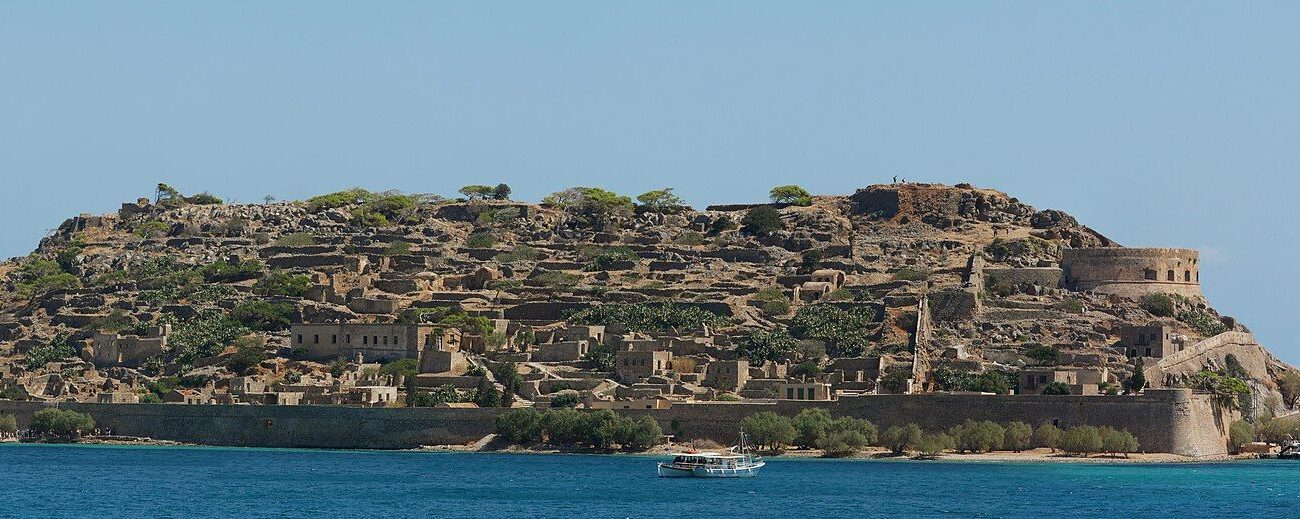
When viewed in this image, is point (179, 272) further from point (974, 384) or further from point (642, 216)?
point (974, 384)

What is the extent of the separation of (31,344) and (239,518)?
41.1 m

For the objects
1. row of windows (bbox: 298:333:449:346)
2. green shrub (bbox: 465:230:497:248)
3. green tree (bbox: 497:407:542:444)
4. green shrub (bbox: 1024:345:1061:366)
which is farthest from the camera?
green shrub (bbox: 465:230:497:248)

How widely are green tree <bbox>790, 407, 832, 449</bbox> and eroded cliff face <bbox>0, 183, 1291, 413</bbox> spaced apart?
6013mm

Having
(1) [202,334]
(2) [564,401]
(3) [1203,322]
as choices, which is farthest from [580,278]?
(3) [1203,322]

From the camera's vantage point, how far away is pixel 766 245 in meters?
116

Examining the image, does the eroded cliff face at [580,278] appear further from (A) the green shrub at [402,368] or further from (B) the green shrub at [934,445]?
(B) the green shrub at [934,445]

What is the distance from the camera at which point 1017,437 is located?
84188mm

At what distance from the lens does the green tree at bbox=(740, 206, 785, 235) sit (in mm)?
117812

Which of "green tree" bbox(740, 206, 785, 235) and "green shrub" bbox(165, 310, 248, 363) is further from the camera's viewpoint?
"green tree" bbox(740, 206, 785, 235)

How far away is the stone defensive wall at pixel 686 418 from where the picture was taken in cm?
8400

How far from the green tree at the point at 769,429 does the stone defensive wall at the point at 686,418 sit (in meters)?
1.04

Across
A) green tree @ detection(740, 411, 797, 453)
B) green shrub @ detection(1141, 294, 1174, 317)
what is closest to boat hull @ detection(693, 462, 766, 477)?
green tree @ detection(740, 411, 797, 453)

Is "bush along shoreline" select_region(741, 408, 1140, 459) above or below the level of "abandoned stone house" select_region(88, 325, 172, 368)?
below

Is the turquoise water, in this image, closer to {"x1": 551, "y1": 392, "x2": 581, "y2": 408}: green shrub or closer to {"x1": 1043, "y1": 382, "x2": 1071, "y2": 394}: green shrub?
{"x1": 551, "y1": 392, "x2": 581, "y2": 408}: green shrub
